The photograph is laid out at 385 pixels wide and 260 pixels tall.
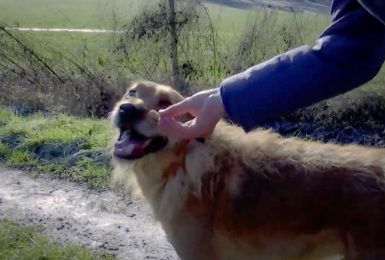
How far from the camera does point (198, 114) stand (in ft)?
9.78

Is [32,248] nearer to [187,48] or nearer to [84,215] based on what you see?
[84,215]

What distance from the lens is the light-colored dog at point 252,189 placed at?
3.40 meters

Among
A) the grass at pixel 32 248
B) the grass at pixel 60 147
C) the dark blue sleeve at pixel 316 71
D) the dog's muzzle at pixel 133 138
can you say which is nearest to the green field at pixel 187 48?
the grass at pixel 60 147

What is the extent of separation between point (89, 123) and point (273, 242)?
16.9 ft

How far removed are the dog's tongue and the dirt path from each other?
3.90 ft

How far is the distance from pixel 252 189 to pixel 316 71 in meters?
1.27

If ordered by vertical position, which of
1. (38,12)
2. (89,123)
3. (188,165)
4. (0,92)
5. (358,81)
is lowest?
(38,12)

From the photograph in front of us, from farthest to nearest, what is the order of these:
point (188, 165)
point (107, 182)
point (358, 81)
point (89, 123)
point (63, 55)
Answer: point (63, 55), point (89, 123), point (107, 182), point (188, 165), point (358, 81)

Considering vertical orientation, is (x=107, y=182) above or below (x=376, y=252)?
below

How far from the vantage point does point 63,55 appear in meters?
11.5

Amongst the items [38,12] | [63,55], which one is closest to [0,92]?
[63,55]

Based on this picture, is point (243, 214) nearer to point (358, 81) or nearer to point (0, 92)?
point (358, 81)

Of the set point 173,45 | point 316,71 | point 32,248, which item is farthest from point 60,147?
point 316,71

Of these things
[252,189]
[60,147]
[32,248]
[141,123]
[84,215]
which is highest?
[141,123]
